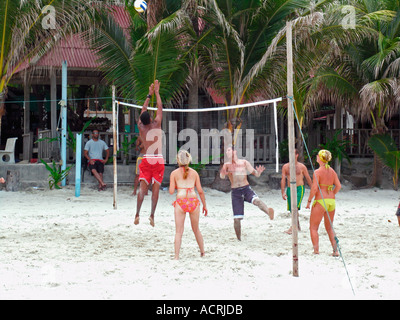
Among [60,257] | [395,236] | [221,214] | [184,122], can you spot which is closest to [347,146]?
[184,122]

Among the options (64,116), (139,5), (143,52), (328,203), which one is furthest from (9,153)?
(328,203)

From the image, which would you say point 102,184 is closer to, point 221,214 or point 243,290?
point 221,214

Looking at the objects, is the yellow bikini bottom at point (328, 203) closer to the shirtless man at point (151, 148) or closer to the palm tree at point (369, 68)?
the shirtless man at point (151, 148)

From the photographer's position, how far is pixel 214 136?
46.9 ft

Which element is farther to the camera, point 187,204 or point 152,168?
point 152,168

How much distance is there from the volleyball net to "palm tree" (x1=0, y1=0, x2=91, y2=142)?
114 inches

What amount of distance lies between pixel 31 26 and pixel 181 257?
614 centimetres

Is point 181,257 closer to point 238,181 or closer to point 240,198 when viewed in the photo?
point 240,198

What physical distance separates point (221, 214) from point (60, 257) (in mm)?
4448

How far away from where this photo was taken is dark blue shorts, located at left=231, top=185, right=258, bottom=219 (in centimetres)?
705

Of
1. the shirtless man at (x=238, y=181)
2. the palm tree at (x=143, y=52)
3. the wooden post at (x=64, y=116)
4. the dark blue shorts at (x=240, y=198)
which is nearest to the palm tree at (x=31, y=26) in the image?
the palm tree at (x=143, y=52)

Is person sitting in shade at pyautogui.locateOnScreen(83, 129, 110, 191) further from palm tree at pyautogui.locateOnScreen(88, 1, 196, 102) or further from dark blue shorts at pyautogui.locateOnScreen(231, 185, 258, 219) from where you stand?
dark blue shorts at pyautogui.locateOnScreen(231, 185, 258, 219)

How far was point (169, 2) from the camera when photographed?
38.2 feet

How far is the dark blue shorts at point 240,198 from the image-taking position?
7.05m
